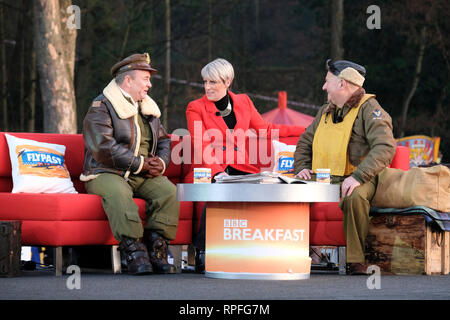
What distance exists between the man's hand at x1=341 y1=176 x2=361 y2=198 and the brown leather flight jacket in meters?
1.57

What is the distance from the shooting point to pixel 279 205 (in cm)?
595

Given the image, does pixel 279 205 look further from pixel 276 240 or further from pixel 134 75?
pixel 134 75

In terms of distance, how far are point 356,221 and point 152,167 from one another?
162cm

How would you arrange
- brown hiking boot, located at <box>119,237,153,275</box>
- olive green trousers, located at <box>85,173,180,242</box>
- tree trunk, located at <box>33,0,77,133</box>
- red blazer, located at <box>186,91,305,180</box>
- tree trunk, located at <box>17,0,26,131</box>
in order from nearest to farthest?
brown hiking boot, located at <box>119,237,153,275</box> → olive green trousers, located at <box>85,173,180,242</box> → red blazer, located at <box>186,91,305,180</box> → tree trunk, located at <box>33,0,77,133</box> → tree trunk, located at <box>17,0,26,131</box>

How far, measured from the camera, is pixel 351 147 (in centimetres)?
695

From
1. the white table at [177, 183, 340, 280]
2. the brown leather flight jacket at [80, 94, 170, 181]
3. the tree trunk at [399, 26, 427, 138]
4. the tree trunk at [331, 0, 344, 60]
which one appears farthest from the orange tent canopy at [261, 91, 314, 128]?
the tree trunk at [399, 26, 427, 138]

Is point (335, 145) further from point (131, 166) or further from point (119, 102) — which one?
point (119, 102)

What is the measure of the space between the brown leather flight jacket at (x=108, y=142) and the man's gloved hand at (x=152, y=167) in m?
0.07

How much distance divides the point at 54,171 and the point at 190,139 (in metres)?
1.14

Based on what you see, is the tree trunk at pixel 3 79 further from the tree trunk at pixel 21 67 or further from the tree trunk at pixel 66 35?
the tree trunk at pixel 66 35

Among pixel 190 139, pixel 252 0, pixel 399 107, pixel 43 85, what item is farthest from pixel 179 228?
pixel 252 0

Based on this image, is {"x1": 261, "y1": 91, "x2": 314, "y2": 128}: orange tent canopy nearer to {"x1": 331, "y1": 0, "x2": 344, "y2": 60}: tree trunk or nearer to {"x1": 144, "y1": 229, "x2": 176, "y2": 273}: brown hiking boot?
{"x1": 331, "y1": 0, "x2": 344, "y2": 60}: tree trunk

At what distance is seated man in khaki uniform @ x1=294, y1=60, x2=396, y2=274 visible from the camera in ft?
21.9

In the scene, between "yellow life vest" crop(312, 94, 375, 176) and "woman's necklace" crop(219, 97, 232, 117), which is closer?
"yellow life vest" crop(312, 94, 375, 176)
